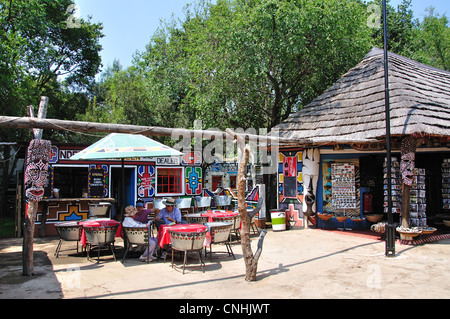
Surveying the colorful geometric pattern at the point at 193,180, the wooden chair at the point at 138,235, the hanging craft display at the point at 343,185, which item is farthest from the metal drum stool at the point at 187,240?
the colorful geometric pattern at the point at 193,180

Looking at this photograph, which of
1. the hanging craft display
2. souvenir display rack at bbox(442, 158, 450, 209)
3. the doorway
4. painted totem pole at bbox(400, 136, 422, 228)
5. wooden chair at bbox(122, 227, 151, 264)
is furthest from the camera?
the doorway

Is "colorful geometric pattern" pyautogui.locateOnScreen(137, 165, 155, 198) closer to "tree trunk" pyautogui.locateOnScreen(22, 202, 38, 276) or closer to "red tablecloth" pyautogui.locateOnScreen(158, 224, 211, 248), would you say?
"red tablecloth" pyautogui.locateOnScreen(158, 224, 211, 248)

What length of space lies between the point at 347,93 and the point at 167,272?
8.54 metres

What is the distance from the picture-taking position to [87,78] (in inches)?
809

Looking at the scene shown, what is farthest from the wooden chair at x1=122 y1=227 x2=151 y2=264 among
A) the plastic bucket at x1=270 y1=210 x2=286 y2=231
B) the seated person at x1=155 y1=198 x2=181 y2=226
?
the plastic bucket at x1=270 y1=210 x2=286 y2=231

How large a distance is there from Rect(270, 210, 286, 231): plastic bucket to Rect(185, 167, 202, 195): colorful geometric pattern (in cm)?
417

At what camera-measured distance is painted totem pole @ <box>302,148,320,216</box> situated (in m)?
11.1

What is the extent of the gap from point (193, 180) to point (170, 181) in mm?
987

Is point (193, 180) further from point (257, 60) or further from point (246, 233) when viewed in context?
point (246, 233)

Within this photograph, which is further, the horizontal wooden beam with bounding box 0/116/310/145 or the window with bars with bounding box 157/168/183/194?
the window with bars with bounding box 157/168/183/194

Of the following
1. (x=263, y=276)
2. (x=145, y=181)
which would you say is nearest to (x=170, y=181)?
(x=145, y=181)

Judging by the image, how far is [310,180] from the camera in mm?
11188
